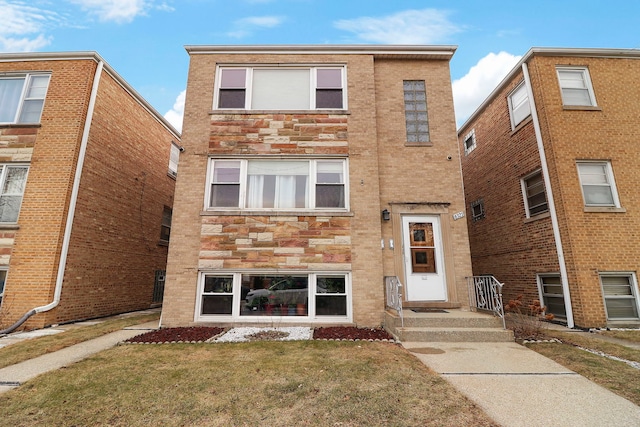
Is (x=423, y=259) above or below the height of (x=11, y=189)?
below

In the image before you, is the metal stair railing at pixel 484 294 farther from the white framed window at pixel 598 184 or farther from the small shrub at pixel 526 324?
the white framed window at pixel 598 184

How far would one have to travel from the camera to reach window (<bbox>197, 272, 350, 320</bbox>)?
7707 millimetres

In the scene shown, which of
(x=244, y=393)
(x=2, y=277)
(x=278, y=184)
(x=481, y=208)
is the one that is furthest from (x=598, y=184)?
(x=2, y=277)

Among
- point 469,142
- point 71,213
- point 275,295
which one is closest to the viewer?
point 275,295

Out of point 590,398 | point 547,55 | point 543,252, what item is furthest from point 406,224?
point 547,55

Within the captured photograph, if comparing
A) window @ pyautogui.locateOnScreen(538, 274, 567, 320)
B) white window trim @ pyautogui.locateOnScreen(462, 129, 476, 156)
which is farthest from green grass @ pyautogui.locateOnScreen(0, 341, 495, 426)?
white window trim @ pyautogui.locateOnScreen(462, 129, 476, 156)

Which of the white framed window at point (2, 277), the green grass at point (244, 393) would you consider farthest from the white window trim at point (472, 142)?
the white framed window at point (2, 277)

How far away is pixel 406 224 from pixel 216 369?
589 centimetres

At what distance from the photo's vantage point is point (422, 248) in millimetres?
8266

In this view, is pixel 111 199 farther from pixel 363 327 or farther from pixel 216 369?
pixel 363 327

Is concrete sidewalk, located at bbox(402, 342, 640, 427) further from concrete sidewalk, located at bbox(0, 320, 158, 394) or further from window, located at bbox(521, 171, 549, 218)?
concrete sidewalk, located at bbox(0, 320, 158, 394)

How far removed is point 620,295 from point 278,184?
942cm

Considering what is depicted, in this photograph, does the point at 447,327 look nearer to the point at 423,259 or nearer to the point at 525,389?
the point at 423,259

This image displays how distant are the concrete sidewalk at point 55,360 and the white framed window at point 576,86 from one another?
1330 centimetres
